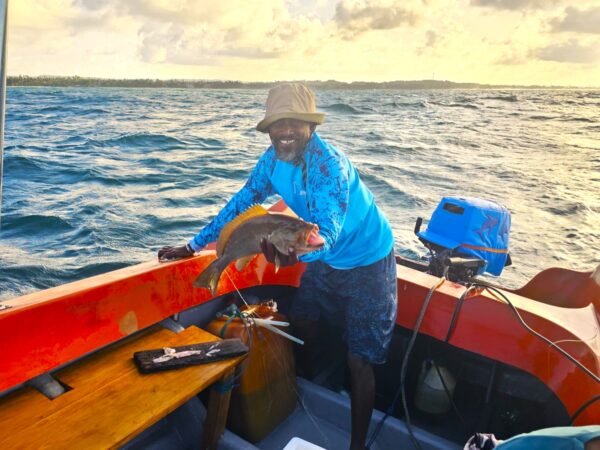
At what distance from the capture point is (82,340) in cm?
270

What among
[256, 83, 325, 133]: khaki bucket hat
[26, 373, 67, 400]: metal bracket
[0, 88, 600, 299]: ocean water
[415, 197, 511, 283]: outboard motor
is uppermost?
[256, 83, 325, 133]: khaki bucket hat

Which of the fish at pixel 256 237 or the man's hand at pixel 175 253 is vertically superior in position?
the fish at pixel 256 237

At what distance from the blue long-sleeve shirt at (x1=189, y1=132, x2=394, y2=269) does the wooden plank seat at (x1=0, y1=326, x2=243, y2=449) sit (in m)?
0.99

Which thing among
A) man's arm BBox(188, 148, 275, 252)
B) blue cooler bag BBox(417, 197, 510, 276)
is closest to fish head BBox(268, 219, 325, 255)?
man's arm BBox(188, 148, 275, 252)

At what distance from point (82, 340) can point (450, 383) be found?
277 cm

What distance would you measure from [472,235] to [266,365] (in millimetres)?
2309

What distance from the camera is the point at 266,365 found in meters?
3.34

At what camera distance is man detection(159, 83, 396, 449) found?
8.84ft

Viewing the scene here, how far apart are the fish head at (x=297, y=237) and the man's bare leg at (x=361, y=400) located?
44.7 inches

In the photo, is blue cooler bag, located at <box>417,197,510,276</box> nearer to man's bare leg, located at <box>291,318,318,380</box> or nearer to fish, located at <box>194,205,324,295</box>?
man's bare leg, located at <box>291,318,318,380</box>

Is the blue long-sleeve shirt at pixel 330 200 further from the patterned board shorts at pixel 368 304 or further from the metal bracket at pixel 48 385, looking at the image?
the metal bracket at pixel 48 385

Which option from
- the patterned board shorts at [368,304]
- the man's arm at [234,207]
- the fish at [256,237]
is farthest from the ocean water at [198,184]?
the patterned board shorts at [368,304]

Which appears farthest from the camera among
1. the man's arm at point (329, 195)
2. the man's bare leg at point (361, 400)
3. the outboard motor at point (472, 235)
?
the outboard motor at point (472, 235)

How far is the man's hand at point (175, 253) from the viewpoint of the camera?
3484 millimetres
